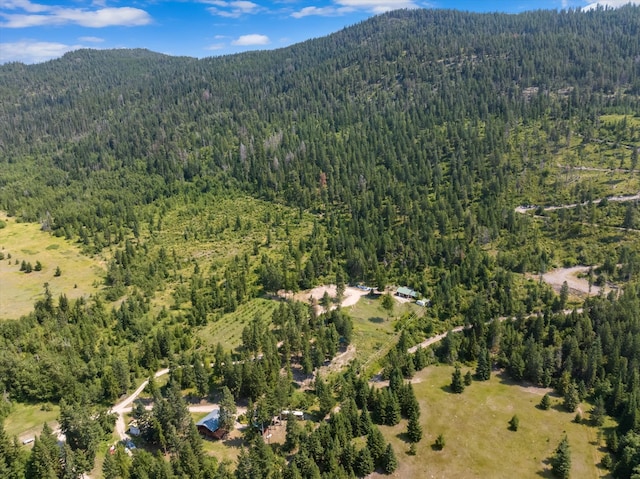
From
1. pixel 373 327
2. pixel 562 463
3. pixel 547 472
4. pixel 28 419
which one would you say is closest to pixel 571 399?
pixel 562 463

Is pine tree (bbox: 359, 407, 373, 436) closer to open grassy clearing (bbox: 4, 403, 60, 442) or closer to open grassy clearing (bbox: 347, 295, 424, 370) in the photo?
open grassy clearing (bbox: 347, 295, 424, 370)

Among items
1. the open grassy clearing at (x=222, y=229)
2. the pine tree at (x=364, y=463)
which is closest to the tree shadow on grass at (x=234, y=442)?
the pine tree at (x=364, y=463)

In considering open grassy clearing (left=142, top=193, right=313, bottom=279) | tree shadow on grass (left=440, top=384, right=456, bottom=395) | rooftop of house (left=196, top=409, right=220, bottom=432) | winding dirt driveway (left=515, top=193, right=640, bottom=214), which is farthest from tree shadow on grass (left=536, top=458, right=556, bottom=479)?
winding dirt driveway (left=515, top=193, right=640, bottom=214)

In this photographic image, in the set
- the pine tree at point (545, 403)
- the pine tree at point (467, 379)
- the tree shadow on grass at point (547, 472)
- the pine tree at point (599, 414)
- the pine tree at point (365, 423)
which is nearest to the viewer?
the tree shadow on grass at point (547, 472)

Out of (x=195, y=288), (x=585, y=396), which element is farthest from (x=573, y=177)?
(x=195, y=288)

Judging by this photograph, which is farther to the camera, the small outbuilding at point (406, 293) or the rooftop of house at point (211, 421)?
the small outbuilding at point (406, 293)

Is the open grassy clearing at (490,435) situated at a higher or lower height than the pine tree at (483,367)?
lower

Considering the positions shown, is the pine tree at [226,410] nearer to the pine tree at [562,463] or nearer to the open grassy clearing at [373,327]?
the open grassy clearing at [373,327]

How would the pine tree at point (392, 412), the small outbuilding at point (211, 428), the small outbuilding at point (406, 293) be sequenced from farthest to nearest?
the small outbuilding at point (406, 293)
the pine tree at point (392, 412)
the small outbuilding at point (211, 428)
